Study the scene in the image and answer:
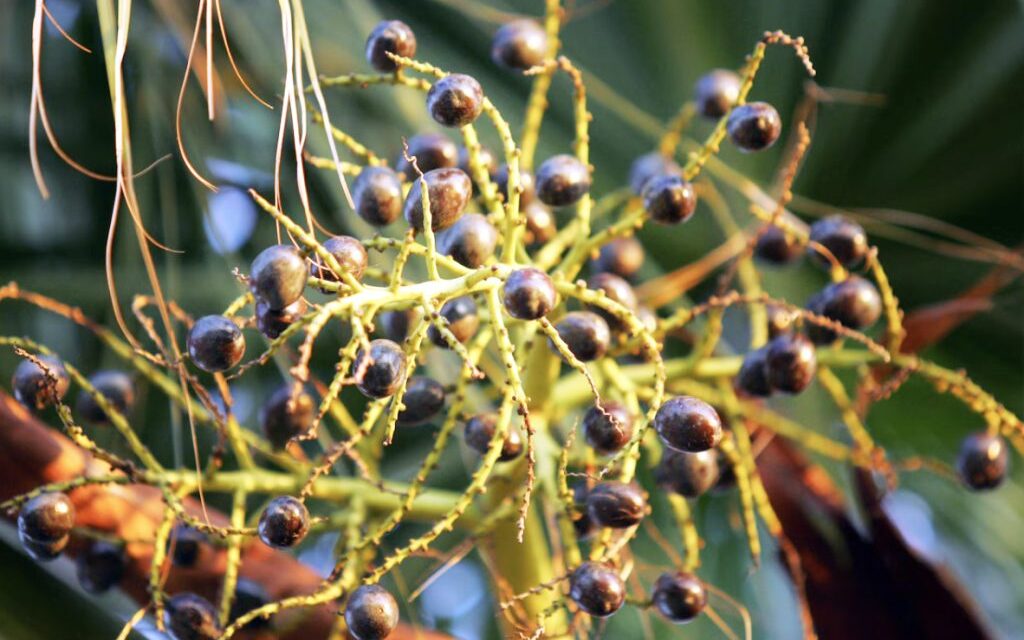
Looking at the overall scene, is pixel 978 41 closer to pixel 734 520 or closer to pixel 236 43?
pixel 734 520

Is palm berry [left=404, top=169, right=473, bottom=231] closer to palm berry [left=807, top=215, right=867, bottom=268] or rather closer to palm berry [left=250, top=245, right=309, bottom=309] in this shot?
palm berry [left=250, top=245, right=309, bottom=309]

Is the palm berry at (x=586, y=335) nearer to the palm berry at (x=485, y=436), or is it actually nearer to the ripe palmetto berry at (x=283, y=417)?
the palm berry at (x=485, y=436)

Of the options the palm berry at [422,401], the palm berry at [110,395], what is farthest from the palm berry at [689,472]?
the palm berry at [110,395]

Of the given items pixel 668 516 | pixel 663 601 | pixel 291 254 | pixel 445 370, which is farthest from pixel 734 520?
pixel 291 254

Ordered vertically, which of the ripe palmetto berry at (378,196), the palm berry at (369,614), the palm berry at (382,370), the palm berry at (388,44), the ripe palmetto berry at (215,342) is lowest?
the palm berry at (369,614)

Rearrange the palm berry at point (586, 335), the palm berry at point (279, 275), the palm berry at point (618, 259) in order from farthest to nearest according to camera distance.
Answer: the palm berry at point (618, 259) < the palm berry at point (586, 335) < the palm berry at point (279, 275)

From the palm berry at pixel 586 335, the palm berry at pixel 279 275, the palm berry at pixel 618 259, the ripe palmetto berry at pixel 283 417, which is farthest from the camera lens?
the palm berry at pixel 618 259
